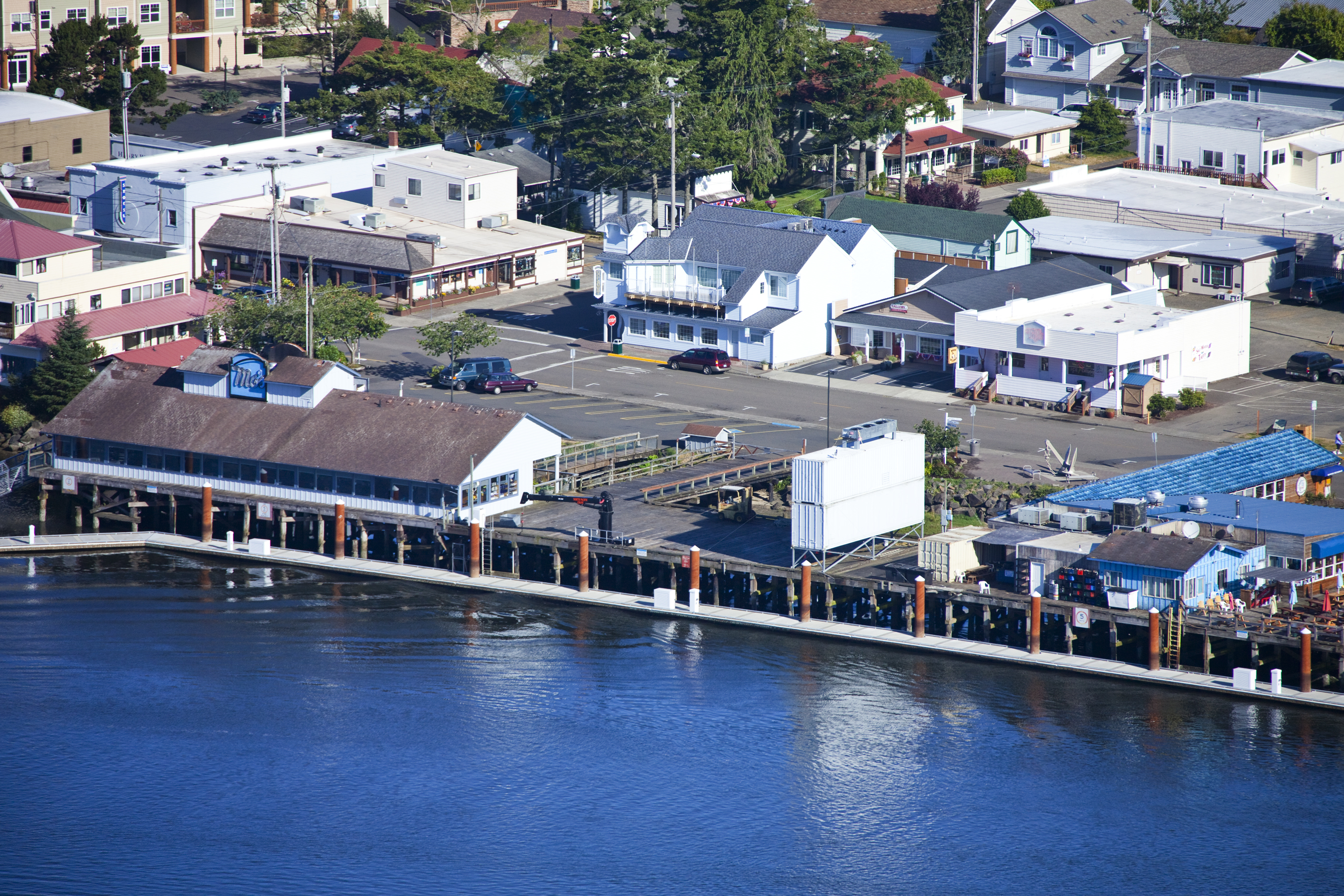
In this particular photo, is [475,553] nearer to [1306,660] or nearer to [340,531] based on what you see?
[340,531]

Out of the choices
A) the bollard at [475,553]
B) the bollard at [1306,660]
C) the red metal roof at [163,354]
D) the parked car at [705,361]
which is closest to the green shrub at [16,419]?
the red metal roof at [163,354]

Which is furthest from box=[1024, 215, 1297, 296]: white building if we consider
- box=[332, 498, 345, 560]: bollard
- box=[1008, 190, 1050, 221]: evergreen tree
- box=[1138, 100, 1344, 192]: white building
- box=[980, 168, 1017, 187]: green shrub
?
box=[332, 498, 345, 560]: bollard

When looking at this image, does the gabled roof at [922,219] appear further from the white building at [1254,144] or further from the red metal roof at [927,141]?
the white building at [1254,144]

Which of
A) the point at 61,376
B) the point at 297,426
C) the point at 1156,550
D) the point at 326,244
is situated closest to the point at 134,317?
the point at 61,376

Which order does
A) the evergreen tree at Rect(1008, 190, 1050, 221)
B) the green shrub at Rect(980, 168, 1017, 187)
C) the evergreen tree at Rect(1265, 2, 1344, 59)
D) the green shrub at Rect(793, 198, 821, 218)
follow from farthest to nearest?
the evergreen tree at Rect(1265, 2, 1344, 59) → the green shrub at Rect(980, 168, 1017, 187) → the green shrub at Rect(793, 198, 821, 218) → the evergreen tree at Rect(1008, 190, 1050, 221)

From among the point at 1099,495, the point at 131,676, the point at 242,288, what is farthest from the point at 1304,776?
the point at 242,288

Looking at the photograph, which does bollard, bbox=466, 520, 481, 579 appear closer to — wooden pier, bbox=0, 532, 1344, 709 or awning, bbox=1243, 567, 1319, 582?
wooden pier, bbox=0, 532, 1344, 709
